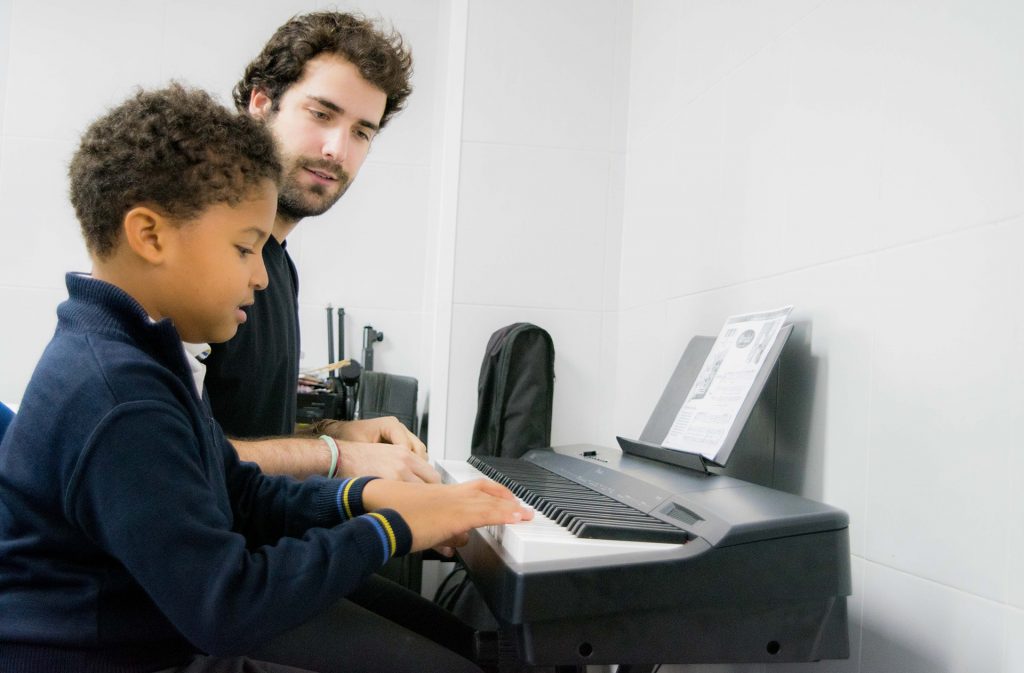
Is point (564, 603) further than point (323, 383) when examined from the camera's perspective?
No

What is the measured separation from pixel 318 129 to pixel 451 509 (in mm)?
962

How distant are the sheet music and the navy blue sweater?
56 centimetres

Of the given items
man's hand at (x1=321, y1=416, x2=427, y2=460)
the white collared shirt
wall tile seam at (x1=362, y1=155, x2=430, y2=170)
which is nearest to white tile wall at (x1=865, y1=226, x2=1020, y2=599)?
man's hand at (x1=321, y1=416, x2=427, y2=460)

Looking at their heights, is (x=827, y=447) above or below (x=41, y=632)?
above

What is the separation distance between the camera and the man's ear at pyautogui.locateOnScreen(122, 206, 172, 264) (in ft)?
3.32

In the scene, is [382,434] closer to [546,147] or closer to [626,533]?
[626,533]

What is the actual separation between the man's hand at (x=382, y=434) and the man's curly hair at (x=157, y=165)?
0.62 meters

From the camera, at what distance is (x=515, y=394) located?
86.7 inches

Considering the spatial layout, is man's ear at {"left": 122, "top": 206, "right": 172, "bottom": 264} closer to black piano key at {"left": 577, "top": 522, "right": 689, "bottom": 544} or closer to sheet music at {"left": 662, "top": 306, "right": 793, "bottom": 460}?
black piano key at {"left": 577, "top": 522, "right": 689, "bottom": 544}

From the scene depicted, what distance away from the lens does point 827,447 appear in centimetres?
131

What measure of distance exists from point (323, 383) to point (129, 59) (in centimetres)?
150

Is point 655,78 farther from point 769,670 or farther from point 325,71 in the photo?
point 769,670

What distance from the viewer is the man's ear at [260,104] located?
1798 mm

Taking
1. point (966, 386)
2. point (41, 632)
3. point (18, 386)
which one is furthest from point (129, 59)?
point (966, 386)
